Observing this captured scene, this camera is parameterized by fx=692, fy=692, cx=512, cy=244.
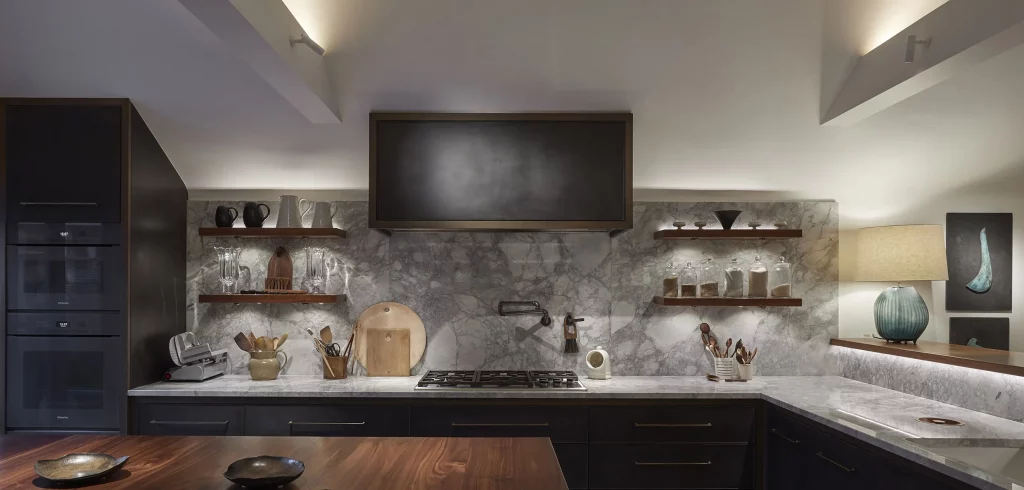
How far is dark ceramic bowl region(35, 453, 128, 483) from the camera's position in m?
1.78

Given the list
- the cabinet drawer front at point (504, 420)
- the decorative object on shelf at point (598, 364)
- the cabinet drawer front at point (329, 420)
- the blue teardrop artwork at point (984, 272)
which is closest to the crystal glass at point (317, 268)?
the cabinet drawer front at point (329, 420)

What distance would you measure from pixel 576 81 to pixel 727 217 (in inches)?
48.8

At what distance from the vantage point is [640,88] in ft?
11.3

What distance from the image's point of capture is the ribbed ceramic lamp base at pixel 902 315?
12.0 ft

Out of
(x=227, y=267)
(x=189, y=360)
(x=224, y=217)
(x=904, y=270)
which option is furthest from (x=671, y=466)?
(x=224, y=217)

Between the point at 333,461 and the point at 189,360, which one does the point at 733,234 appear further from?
the point at 189,360

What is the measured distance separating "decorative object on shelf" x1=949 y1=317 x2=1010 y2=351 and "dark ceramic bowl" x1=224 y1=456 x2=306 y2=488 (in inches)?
149

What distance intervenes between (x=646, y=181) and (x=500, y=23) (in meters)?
1.38

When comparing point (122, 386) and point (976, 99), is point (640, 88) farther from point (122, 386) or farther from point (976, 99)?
point (122, 386)

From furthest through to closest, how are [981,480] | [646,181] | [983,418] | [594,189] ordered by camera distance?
[646,181], [594,189], [983,418], [981,480]

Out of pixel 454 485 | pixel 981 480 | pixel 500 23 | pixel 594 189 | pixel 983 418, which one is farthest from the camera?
pixel 594 189

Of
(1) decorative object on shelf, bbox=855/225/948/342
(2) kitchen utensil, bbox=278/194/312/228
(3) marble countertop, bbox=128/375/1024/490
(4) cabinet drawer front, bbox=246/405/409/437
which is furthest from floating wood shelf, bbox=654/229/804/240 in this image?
(2) kitchen utensil, bbox=278/194/312/228

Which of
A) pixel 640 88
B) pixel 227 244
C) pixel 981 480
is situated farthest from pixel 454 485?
pixel 227 244

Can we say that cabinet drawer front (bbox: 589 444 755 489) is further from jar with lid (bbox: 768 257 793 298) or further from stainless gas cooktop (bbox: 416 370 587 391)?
jar with lid (bbox: 768 257 793 298)
